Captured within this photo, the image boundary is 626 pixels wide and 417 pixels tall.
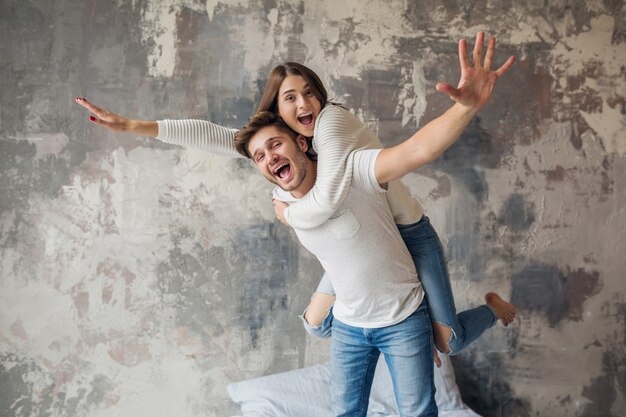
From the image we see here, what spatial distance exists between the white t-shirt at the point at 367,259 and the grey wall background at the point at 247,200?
4.21ft

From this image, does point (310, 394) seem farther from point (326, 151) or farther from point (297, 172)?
point (326, 151)

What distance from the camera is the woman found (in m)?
1.80

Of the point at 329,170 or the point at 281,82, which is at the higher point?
the point at 281,82

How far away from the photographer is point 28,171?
311 cm

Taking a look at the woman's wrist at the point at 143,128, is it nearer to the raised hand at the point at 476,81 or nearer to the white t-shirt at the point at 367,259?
the white t-shirt at the point at 367,259

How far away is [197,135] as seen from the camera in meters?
2.14

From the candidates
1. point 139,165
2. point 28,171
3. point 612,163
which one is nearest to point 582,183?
point 612,163

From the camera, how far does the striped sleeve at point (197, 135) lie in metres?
2.12

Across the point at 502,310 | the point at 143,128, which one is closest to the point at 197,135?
the point at 143,128

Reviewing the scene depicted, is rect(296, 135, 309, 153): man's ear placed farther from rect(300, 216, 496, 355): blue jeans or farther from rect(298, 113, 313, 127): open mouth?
rect(300, 216, 496, 355): blue jeans

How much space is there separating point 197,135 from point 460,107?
1.09 meters

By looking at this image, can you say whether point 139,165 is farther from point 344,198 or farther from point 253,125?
point 344,198

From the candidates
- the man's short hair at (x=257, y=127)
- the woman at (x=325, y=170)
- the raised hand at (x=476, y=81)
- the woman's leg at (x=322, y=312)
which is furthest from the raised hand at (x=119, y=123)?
the raised hand at (x=476, y=81)

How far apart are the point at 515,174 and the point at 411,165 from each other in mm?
2005
